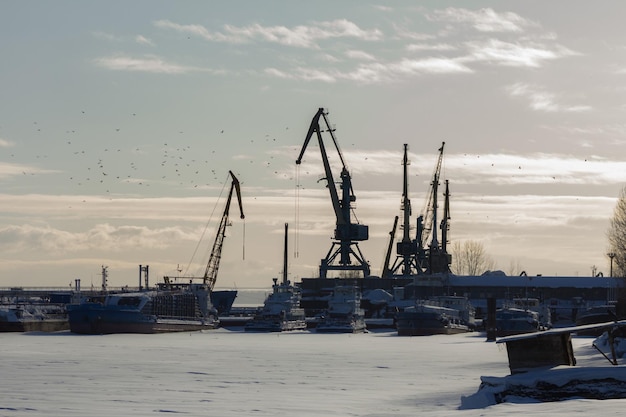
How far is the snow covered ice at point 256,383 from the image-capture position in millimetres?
33531

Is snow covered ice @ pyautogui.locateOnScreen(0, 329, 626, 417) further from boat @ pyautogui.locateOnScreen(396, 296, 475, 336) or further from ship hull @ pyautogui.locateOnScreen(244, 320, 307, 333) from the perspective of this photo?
ship hull @ pyautogui.locateOnScreen(244, 320, 307, 333)

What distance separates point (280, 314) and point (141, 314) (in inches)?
756

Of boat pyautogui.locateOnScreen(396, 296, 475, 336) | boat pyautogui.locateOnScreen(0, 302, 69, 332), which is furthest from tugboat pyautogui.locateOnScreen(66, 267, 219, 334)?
boat pyautogui.locateOnScreen(396, 296, 475, 336)

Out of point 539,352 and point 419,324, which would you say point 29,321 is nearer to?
point 419,324

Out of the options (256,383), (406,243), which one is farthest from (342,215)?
(256,383)

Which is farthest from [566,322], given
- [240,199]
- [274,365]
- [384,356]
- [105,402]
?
[105,402]

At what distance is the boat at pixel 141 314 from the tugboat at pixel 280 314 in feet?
22.4

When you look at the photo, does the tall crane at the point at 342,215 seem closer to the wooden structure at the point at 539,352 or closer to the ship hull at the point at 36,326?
the ship hull at the point at 36,326

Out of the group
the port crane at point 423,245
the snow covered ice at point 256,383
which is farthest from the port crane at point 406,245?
the snow covered ice at point 256,383

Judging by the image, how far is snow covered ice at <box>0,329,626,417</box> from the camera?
3353cm

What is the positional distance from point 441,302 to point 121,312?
1579 inches

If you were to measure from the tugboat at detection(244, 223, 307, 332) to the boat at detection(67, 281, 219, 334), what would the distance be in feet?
22.4

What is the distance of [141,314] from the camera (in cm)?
11531

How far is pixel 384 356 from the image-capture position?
66.8m
